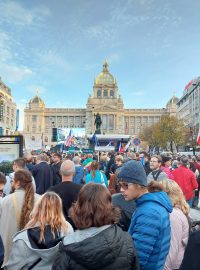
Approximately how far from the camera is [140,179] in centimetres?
328

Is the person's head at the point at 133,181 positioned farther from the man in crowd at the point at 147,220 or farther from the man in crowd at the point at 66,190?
the man in crowd at the point at 66,190

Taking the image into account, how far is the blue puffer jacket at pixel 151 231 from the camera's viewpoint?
2910mm

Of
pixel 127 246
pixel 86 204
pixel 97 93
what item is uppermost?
pixel 97 93

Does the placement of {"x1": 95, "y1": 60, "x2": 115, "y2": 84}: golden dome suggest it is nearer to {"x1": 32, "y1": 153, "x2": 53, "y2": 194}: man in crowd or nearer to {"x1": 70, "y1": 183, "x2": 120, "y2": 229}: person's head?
{"x1": 32, "y1": 153, "x2": 53, "y2": 194}: man in crowd

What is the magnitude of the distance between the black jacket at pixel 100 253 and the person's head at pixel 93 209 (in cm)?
12

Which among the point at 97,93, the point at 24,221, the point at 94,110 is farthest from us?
the point at 97,93

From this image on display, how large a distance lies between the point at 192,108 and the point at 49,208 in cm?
7711

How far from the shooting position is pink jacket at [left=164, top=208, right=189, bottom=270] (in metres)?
3.83

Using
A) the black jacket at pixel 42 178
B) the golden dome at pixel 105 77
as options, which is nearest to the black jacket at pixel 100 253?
the black jacket at pixel 42 178

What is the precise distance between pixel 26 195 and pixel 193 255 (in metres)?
2.78

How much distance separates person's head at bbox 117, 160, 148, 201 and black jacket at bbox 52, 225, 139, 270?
0.67 meters

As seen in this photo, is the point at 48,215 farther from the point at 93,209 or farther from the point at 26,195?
the point at 26,195

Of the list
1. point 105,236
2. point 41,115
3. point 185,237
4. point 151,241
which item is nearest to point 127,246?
point 105,236

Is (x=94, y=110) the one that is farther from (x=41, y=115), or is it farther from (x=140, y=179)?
(x=140, y=179)
